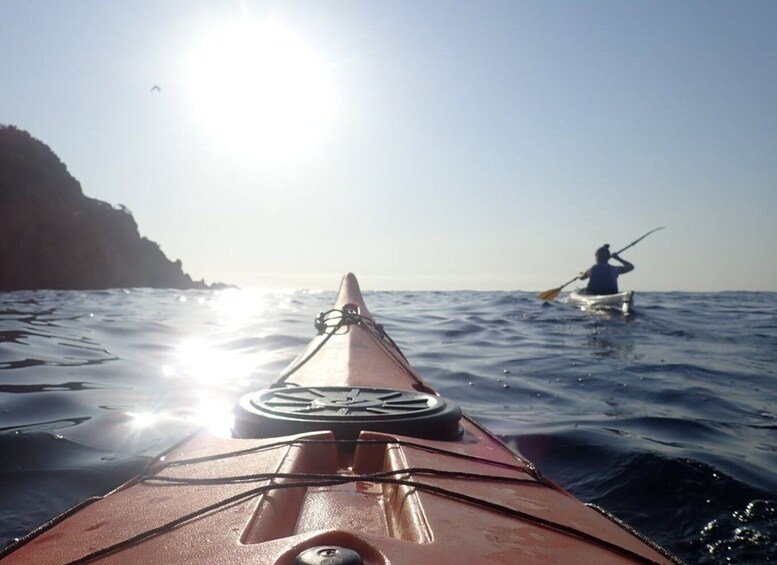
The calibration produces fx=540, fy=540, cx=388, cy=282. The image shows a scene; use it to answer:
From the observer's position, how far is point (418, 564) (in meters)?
0.95

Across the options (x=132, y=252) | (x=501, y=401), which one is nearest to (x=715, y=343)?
(x=501, y=401)

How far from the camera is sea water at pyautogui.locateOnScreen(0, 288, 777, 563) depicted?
2.82 m

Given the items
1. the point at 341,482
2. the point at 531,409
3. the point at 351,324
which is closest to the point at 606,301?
the point at 531,409

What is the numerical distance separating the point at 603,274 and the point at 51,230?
42.5 meters

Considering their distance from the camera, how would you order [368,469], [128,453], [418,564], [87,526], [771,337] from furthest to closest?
1. [771,337]
2. [128,453]
3. [368,469]
4. [87,526]
5. [418,564]

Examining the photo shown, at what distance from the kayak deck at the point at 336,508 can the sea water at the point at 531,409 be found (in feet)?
2.25

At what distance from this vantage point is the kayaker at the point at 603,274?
15.6 meters

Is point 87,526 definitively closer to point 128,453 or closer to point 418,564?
point 418,564

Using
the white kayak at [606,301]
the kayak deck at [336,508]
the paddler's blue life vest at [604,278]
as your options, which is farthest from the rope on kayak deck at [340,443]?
the paddler's blue life vest at [604,278]

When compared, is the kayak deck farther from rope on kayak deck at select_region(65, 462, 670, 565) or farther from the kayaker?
the kayaker

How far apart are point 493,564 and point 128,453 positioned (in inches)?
118

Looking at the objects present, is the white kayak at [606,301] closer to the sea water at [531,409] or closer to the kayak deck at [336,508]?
the sea water at [531,409]

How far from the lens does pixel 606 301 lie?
48.1ft

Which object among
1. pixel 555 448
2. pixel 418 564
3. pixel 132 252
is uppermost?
Answer: pixel 132 252
